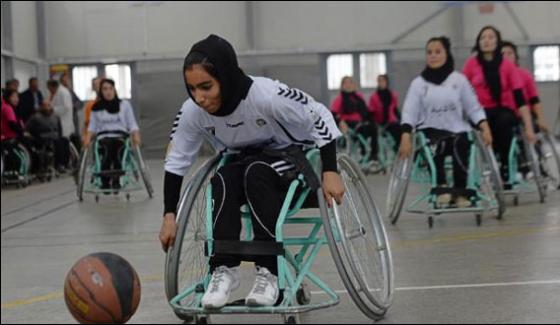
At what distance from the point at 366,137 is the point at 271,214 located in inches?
365

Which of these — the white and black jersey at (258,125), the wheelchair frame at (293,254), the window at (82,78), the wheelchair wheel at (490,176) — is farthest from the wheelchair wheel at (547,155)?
the window at (82,78)

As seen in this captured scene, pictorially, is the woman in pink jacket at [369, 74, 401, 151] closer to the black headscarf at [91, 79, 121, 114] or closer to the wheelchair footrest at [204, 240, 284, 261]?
the black headscarf at [91, 79, 121, 114]

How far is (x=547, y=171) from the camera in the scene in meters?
7.50

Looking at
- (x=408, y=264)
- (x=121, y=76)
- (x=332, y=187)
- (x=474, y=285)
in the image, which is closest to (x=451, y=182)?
(x=408, y=264)

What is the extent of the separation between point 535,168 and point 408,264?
2659mm

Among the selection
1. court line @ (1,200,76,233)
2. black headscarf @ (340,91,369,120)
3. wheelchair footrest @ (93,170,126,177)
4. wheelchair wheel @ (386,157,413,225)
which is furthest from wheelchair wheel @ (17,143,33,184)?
wheelchair wheel @ (386,157,413,225)

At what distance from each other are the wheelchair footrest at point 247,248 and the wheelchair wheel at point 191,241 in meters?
0.13

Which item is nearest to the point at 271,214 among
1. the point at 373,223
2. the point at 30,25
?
the point at 373,223

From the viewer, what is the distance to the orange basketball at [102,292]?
2432 millimetres

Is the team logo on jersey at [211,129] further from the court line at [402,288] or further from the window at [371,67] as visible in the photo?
the window at [371,67]

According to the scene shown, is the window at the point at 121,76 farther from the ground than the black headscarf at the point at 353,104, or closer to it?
farther from the ground

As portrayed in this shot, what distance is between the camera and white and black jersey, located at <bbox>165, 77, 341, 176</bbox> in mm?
3078

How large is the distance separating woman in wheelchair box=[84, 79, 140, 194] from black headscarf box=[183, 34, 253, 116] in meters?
5.76

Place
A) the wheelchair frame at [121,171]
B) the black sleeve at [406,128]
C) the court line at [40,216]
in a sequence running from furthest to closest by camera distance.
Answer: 1. the wheelchair frame at [121,171]
2. the court line at [40,216]
3. the black sleeve at [406,128]
